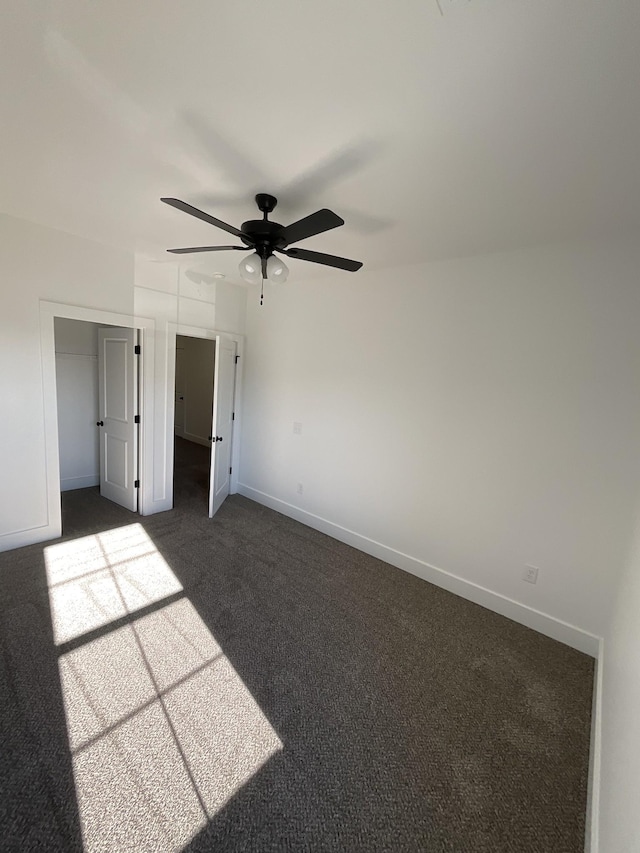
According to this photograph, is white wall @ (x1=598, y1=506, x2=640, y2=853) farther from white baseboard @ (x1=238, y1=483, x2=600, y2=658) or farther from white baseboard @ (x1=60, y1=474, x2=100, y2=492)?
white baseboard @ (x1=60, y1=474, x2=100, y2=492)

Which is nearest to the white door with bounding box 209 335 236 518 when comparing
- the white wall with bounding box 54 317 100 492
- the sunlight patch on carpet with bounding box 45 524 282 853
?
the sunlight patch on carpet with bounding box 45 524 282 853

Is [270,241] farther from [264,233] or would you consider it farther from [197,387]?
[197,387]

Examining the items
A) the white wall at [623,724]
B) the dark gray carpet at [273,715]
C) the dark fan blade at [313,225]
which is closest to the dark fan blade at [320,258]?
the dark fan blade at [313,225]

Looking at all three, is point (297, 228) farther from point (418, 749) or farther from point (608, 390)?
point (418, 749)

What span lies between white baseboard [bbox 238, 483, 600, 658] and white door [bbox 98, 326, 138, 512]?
1819 mm

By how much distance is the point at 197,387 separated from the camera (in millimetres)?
7000

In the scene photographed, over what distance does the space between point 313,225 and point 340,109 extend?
1.42 ft

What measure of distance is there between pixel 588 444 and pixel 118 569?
3.60m

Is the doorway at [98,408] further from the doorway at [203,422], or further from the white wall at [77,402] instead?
the doorway at [203,422]

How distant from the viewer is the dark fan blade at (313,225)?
1.52m

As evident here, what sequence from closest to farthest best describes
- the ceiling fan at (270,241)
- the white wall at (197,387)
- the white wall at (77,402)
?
the ceiling fan at (270,241) → the white wall at (77,402) → the white wall at (197,387)

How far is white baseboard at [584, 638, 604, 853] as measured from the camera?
1.33m

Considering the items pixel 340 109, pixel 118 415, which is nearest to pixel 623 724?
pixel 340 109

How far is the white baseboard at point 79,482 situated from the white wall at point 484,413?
292cm
